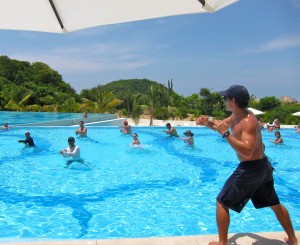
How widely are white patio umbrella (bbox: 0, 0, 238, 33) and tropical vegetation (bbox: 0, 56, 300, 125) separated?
21.6 metres

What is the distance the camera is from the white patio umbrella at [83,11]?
297cm

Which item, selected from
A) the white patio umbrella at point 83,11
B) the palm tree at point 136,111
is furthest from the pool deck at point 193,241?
the palm tree at point 136,111

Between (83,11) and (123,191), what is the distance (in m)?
4.99

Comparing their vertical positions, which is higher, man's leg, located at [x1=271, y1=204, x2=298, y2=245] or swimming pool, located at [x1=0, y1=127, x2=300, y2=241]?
man's leg, located at [x1=271, y1=204, x2=298, y2=245]

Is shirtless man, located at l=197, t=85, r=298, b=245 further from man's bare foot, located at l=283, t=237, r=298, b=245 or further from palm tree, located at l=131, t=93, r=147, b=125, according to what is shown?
palm tree, located at l=131, t=93, r=147, b=125

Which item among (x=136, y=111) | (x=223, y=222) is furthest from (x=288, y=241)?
(x=136, y=111)

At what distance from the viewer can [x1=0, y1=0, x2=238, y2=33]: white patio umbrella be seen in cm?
297

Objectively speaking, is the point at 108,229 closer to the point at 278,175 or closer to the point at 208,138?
the point at 278,175

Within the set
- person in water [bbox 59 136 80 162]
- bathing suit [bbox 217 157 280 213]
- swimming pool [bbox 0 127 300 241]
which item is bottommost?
swimming pool [bbox 0 127 300 241]

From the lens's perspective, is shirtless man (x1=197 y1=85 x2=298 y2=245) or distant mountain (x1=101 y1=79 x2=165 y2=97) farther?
distant mountain (x1=101 y1=79 x2=165 y2=97)

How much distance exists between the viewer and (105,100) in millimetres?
30625

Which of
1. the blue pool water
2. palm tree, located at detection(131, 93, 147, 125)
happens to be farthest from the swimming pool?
palm tree, located at detection(131, 93, 147, 125)

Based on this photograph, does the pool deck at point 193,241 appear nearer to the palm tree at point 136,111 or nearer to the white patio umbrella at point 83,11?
the white patio umbrella at point 83,11

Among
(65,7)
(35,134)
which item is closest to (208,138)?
(35,134)
